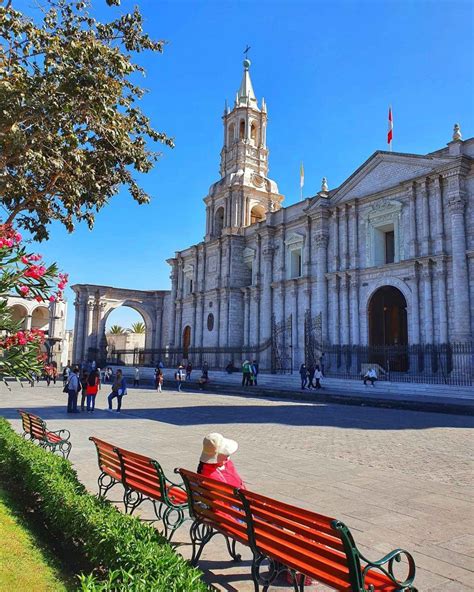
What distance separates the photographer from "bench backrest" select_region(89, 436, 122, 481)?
517 centimetres

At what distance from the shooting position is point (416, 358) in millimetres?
22125

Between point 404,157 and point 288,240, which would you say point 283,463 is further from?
point 288,240

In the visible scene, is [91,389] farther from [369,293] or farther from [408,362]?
[369,293]

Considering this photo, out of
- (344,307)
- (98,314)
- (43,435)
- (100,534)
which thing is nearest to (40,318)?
(98,314)

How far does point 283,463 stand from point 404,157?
848 inches

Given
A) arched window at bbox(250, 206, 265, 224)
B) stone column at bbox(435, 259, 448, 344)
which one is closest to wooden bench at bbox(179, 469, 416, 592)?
stone column at bbox(435, 259, 448, 344)

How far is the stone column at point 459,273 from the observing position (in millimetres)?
20453

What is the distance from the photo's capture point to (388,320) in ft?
88.0

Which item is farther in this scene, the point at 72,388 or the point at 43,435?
the point at 72,388

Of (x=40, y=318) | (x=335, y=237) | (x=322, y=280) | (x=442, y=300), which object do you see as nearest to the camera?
(x=442, y=300)

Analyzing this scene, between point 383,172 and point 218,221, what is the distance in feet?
58.1

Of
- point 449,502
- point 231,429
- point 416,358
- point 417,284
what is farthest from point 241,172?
point 449,502

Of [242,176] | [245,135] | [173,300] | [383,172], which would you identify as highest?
[245,135]

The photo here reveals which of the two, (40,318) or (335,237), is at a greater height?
(335,237)
